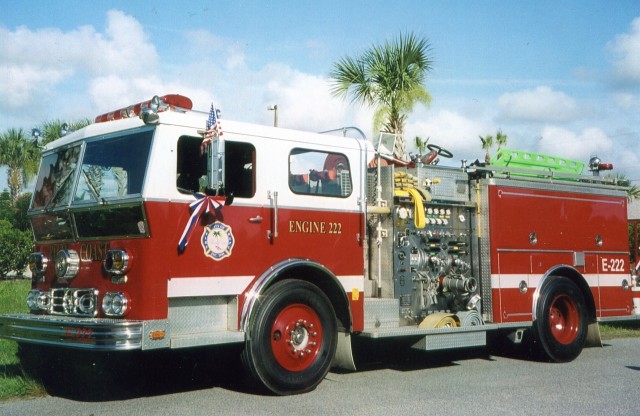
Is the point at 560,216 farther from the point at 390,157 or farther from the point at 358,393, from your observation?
the point at 358,393

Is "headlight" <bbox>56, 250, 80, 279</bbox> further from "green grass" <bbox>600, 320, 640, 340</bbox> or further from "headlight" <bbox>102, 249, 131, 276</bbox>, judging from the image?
"green grass" <bbox>600, 320, 640, 340</bbox>

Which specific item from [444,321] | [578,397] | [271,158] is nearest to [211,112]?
[271,158]

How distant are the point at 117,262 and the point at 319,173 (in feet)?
7.95

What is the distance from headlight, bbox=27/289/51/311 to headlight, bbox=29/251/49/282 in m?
0.16

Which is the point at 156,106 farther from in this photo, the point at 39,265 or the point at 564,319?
the point at 564,319

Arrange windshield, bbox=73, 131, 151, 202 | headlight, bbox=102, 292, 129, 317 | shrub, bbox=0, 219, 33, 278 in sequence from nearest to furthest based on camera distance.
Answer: headlight, bbox=102, 292, 129, 317, windshield, bbox=73, 131, 151, 202, shrub, bbox=0, 219, 33, 278

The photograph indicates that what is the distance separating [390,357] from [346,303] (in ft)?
8.82

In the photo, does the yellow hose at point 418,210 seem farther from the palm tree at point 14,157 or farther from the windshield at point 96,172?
the palm tree at point 14,157

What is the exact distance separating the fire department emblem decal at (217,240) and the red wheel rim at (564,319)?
16.5 feet

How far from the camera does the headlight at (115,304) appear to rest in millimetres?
6441

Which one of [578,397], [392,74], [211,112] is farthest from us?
[392,74]

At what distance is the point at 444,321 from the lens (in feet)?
28.6

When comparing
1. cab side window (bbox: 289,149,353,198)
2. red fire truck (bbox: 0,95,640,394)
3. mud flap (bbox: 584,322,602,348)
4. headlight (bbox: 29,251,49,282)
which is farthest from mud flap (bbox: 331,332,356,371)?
mud flap (bbox: 584,322,602,348)

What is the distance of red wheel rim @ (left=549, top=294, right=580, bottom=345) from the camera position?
10.0 metres
